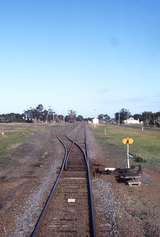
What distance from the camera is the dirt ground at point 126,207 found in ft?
34.4

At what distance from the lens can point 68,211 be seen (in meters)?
12.4

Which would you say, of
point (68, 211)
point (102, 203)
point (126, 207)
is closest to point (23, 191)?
point (102, 203)

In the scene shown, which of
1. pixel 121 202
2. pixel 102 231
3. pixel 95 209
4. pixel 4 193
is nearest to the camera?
pixel 102 231

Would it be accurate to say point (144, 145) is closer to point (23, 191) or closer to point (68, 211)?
point (23, 191)

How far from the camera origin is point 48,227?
1060cm

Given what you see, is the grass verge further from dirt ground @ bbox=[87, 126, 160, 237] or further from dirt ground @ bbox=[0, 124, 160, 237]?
dirt ground @ bbox=[87, 126, 160, 237]

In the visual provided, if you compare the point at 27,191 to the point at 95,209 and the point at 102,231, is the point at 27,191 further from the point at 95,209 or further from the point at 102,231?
the point at 102,231

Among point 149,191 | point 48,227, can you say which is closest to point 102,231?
point 48,227

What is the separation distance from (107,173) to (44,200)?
700 centimetres

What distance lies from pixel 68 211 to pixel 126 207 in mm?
1795

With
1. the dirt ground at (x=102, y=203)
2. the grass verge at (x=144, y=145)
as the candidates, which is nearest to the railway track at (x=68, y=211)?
the dirt ground at (x=102, y=203)

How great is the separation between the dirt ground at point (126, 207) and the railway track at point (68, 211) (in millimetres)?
260

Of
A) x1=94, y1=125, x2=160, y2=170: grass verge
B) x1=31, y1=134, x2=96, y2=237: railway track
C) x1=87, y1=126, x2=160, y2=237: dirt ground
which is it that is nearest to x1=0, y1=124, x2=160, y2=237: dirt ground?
x1=87, y1=126, x2=160, y2=237: dirt ground

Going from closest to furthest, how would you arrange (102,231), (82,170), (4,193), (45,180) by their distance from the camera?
(102,231) < (4,193) < (45,180) < (82,170)
